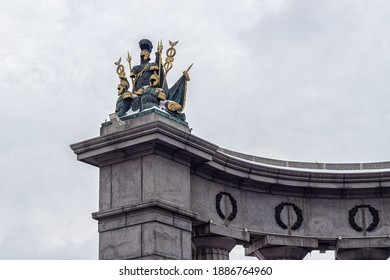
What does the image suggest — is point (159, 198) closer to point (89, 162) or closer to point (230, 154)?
point (89, 162)

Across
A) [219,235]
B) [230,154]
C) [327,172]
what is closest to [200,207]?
[219,235]

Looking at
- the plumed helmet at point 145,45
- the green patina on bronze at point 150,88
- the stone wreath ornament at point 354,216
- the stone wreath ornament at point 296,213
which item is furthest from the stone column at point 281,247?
the plumed helmet at point 145,45

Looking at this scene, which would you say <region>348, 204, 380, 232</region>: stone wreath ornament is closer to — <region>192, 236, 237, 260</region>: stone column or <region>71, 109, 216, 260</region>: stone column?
<region>192, 236, 237, 260</region>: stone column

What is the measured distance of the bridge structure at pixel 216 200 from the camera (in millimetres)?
33062

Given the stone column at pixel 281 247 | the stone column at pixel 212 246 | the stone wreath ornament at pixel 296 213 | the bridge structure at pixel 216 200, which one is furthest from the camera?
the stone wreath ornament at pixel 296 213

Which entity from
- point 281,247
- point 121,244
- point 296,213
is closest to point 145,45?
point 121,244

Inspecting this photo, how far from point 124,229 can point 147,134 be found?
12.5ft

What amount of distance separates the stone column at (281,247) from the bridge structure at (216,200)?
0.05 meters

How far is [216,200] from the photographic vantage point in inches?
1462


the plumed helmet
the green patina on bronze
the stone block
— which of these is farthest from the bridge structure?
the plumed helmet

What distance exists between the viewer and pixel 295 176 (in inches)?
1558

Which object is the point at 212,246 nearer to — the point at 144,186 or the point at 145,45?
the point at 144,186

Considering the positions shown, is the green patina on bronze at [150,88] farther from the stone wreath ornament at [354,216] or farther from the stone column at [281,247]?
the stone wreath ornament at [354,216]

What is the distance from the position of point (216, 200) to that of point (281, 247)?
4.14m
